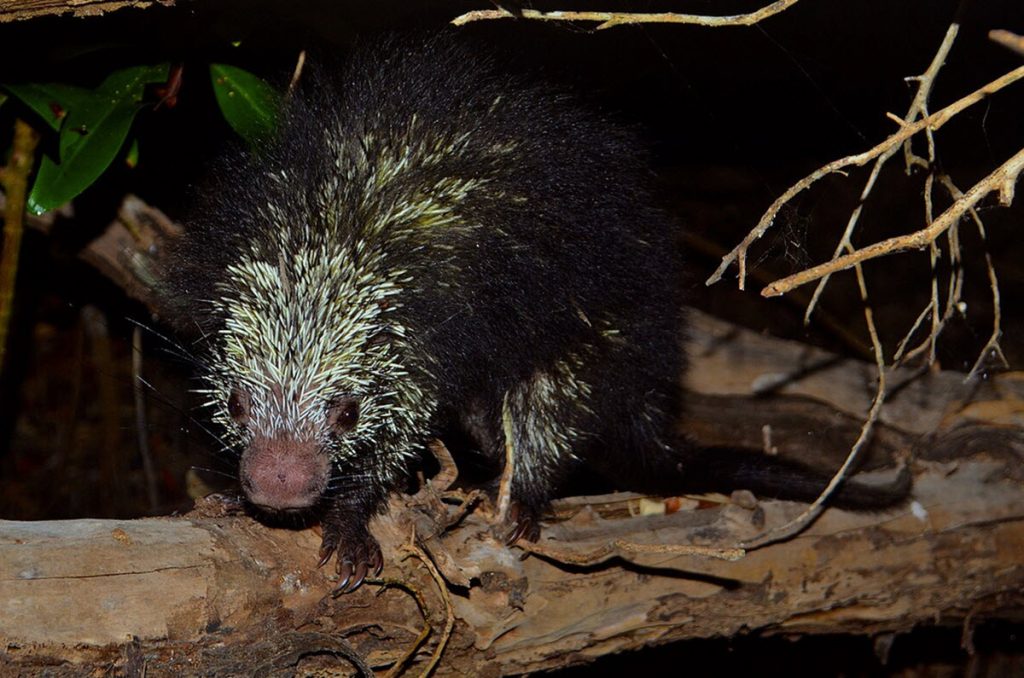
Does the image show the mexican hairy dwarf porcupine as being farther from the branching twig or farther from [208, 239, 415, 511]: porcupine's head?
the branching twig

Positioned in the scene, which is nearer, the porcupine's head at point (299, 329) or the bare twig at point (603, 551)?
the porcupine's head at point (299, 329)

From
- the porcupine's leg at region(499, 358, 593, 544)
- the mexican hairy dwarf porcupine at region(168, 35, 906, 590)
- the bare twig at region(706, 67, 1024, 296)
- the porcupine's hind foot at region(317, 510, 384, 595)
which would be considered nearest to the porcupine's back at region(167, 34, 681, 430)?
the mexican hairy dwarf porcupine at region(168, 35, 906, 590)

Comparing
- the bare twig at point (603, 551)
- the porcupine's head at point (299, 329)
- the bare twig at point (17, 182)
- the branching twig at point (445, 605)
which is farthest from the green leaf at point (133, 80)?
the bare twig at point (603, 551)

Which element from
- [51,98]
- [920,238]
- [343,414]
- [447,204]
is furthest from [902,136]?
[51,98]

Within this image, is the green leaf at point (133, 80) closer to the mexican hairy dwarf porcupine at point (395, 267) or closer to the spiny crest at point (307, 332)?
the mexican hairy dwarf porcupine at point (395, 267)

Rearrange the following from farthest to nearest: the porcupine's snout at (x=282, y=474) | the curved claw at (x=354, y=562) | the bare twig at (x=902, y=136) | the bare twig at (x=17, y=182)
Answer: the bare twig at (x=17, y=182) < the curved claw at (x=354, y=562) < the porcupine's snout at (x=282, y=474) < the bare twig at (x=902, y=136)

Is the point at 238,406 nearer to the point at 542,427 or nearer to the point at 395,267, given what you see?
the point at 395,267

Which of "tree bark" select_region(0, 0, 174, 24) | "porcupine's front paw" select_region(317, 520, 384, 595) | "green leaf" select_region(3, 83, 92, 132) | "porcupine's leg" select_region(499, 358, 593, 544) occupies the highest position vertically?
"tree bark" select_region(0, 0, 174, 24)
